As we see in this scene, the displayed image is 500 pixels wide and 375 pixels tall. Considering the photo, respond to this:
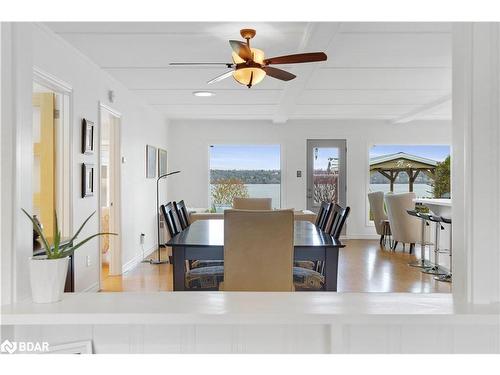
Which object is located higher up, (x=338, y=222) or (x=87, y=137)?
(x=87, y=137)

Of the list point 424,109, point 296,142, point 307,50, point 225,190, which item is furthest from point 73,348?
point 296,142

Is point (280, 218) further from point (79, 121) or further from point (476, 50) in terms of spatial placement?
point (79, 121)

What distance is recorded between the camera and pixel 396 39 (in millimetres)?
3520

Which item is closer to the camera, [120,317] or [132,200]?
[120,317]

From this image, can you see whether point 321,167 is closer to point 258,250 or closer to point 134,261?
point 134,261

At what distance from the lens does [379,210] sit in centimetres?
788

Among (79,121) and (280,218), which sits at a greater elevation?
(79,121)

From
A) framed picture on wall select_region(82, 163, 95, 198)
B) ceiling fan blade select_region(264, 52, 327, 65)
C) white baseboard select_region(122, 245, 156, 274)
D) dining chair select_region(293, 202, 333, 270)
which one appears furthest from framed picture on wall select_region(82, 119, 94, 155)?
dining chair select_region(293, 202, 333, 270)

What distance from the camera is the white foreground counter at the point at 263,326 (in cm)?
131

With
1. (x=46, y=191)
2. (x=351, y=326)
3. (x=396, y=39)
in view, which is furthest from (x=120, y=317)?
(x=396, y=39)

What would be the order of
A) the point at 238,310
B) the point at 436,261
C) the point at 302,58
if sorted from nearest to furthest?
1. the point at 238,310
2. the point at 302,58
3. the point at 436,261

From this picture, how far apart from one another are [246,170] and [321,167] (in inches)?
60.5

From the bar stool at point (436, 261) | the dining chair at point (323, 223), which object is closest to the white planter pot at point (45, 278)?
the dining chair at point (323, 223)
